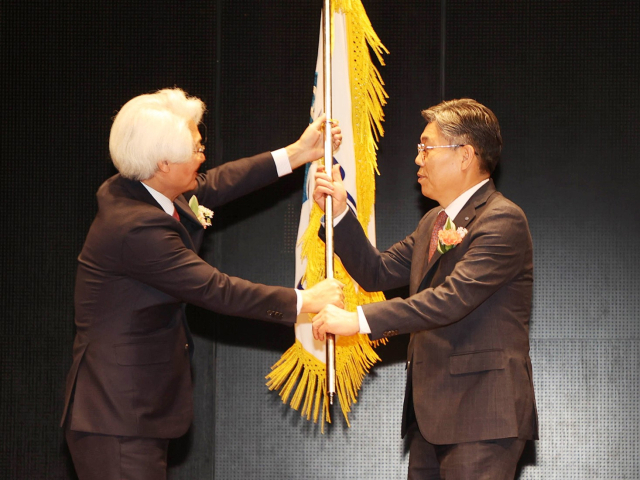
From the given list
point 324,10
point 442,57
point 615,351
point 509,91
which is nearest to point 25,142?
point 324,10

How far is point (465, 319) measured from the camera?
2430 mm

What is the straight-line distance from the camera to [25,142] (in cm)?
392

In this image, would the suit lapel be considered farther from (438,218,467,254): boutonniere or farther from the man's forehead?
the man's forehead

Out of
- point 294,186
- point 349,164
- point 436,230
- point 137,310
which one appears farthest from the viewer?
point 294,186

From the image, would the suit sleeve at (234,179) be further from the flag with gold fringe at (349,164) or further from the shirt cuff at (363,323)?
the shirt cuff at (363,323)

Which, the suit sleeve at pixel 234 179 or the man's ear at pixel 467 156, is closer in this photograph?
the man's ear at pixel 467 156

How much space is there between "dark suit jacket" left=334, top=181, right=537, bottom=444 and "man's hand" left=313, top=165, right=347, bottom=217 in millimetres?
513

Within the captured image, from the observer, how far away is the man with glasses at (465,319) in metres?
2.33

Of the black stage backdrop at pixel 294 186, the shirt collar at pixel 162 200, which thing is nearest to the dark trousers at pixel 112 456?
the shirt collar at pixel 162 200

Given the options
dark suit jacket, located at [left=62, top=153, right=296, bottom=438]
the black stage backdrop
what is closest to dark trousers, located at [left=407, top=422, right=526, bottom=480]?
dark suit jacket, located at [left=62, top=153, right=296, bottom=438]

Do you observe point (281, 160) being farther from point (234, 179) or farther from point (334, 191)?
point (334, 191)

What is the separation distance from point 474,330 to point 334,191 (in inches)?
32.6

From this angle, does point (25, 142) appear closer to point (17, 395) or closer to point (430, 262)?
point (17, 395)

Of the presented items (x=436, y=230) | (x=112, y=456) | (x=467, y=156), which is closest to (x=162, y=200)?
(x=112, y=456)
